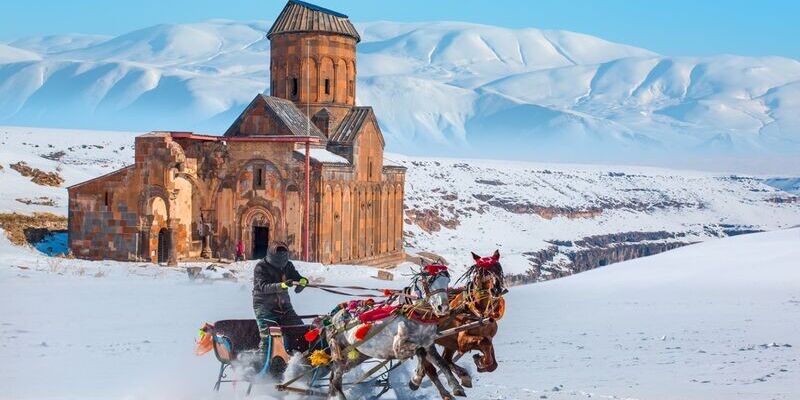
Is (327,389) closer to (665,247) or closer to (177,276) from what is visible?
(177,276)

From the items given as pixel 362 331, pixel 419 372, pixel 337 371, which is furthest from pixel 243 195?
pixel 419 372

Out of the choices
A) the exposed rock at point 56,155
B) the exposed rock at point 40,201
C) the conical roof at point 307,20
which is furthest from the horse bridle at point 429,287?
the exposed rock at point 56,155

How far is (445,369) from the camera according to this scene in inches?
431

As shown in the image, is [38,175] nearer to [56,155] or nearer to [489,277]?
[56,155]

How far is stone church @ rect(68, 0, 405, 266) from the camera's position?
33.2 meters

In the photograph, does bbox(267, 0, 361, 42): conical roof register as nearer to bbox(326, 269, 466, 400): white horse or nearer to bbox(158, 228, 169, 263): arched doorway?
bbox(158, 228, 169, 263): arched doorway

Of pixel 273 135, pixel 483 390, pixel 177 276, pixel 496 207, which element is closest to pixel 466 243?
pixel 496 207

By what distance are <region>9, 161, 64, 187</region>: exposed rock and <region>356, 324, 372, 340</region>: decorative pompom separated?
35.0 m

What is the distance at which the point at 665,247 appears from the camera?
6900 cm

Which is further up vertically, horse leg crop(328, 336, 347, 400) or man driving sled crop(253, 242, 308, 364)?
man driving sled crop(253, 242, 308, 364)

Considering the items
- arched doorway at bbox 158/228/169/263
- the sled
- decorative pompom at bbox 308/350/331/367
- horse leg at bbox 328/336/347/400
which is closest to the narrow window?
arched doorway at bbox 158/228/169/263

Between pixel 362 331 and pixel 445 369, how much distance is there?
1.03 m

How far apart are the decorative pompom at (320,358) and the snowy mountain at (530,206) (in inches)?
1087

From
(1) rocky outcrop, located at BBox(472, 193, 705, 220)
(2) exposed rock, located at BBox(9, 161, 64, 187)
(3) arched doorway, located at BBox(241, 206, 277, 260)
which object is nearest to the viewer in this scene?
(3) arched doorway, located at BBox(241, 206, 277, 260)
